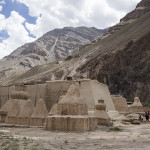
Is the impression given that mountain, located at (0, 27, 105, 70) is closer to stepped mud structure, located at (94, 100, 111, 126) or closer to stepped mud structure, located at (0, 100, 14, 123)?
stepped mud structure, located at (0, 100, 14, 123)

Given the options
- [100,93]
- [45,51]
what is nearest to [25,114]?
[100,93]

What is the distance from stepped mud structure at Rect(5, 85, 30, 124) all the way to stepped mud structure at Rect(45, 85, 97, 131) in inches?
196

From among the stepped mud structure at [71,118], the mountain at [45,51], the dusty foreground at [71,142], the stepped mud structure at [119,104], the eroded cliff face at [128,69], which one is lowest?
the dusty foreground at [71,142]

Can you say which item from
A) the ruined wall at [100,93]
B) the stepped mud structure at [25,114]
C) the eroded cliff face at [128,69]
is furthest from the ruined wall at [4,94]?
the eroded cliff face at [128,69]

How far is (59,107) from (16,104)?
5.88 m

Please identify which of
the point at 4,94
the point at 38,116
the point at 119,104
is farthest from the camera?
the point at 119,104

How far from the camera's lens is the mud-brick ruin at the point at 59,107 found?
55.7ft

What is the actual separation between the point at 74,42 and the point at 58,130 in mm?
169659

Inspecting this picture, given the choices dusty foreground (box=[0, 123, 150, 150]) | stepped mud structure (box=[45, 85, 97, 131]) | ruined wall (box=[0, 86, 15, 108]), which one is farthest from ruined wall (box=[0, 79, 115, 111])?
dusty foreground (box=[0, 123, 150, 150])

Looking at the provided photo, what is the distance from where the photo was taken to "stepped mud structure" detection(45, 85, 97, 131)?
16.6m

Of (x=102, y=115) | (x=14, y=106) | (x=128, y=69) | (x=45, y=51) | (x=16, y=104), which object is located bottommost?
(x=102, y=115)

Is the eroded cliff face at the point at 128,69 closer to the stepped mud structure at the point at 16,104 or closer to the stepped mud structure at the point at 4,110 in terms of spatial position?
the stepped mud structure at the point at 16,104

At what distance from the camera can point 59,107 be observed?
58.5 ft

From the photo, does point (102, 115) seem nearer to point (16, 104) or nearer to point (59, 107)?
point (59, 107)
